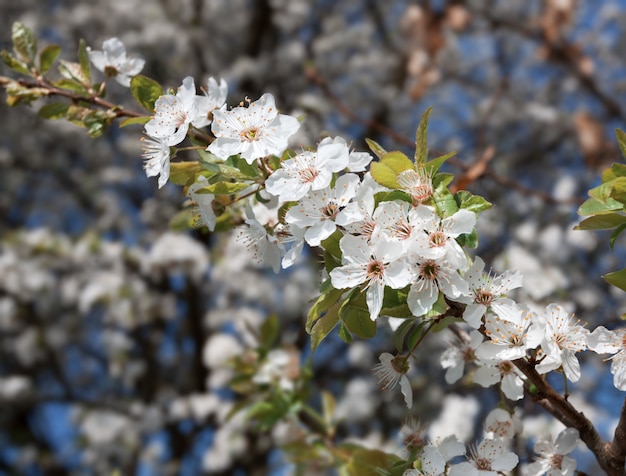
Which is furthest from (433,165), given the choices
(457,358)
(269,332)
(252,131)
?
(269,332)

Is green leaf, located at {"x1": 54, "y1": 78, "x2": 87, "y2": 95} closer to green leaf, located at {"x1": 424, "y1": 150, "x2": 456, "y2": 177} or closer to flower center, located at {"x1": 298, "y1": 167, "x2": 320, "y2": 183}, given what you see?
flower center, located at {"x1": 298, "y1": 167, "x2": 320, "y2": 183}

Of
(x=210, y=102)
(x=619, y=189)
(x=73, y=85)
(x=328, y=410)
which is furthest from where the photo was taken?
(x=328, y=410)

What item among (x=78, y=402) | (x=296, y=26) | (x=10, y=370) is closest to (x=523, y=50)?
(x=296, y=26)

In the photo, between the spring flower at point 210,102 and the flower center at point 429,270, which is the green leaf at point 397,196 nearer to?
the flower center at point 429,270

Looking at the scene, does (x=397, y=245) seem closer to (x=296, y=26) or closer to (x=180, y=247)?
(x=180, y=247)

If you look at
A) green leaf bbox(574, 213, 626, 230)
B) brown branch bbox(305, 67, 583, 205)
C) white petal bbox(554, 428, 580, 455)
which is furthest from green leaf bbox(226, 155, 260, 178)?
brown branch bbox(305, 67, 583, 205)

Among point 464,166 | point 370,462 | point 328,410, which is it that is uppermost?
point 370,462

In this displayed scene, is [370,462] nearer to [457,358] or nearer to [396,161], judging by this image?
[457,358]
